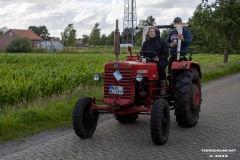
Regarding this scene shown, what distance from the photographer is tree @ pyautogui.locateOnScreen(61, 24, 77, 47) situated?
87.8 metres

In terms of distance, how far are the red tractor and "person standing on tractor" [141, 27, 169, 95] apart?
13 centimetres

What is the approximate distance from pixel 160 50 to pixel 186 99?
111 cm

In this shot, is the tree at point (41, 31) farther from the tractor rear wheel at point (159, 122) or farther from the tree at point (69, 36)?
the tractor rear wheel at point (159, 122)

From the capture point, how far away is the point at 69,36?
88125 mm

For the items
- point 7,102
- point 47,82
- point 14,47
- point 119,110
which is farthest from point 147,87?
point 14,47

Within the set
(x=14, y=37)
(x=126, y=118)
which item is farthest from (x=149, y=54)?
(x=14, y=37)

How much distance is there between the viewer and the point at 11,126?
752 cm

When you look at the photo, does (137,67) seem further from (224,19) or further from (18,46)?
(18,46)

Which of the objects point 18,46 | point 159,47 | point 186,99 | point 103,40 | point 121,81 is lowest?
point 18,46

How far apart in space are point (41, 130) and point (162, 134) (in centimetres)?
254

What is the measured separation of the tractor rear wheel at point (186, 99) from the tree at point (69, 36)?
80683 millimetres

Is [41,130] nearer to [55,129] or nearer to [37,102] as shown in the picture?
[55,129]

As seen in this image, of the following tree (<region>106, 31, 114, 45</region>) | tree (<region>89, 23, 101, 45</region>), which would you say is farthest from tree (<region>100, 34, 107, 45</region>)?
tree (<region>89, 23, 101, 45</region>)

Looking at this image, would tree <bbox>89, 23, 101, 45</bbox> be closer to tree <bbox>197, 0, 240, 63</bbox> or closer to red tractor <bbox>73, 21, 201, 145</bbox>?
tree <bbox>197, 0, 240, 63</bbox>
